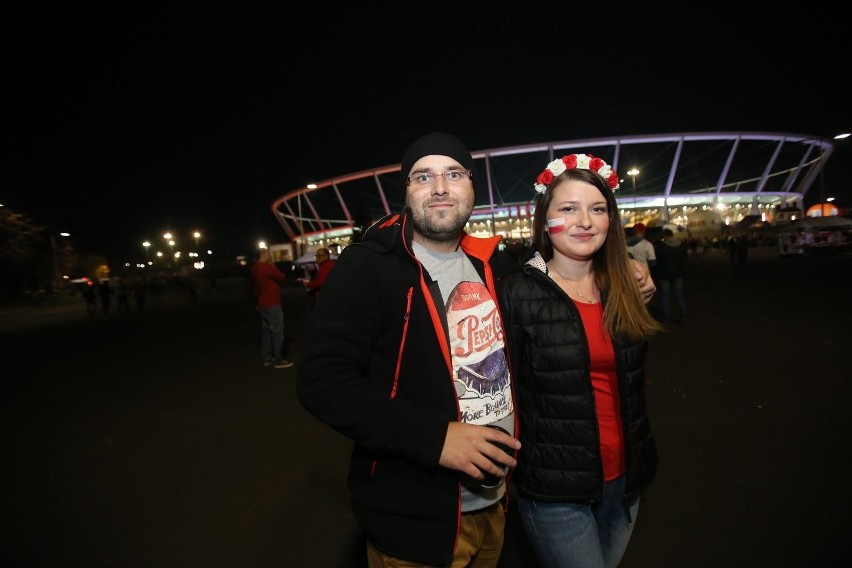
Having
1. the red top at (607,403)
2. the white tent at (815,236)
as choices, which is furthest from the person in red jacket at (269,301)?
the white tent at (815,236)

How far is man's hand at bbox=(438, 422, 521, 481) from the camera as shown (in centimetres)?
139

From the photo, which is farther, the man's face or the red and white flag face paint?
the red and white flag face paint

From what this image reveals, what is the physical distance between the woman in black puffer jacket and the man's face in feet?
1.26

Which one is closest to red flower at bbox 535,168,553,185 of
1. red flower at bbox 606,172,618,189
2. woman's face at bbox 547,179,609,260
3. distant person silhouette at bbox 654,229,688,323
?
woman's face at bbox 547,179,609,260

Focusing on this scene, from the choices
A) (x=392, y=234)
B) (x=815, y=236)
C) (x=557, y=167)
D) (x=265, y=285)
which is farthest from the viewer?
(x=815, y=236)

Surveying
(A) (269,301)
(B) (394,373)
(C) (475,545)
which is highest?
(B) (394,373)

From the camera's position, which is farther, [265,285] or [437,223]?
A: [265,285]

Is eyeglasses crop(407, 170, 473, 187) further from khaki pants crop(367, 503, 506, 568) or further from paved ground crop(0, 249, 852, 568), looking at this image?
paved ground crop(0, 249, 852, 568)

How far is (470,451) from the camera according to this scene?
140 cm

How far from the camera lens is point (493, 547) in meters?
1.81

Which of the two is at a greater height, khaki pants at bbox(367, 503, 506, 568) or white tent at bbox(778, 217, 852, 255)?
white tent at bbox(778, 217, 852, 255)

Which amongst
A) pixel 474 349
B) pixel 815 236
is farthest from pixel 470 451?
pixel 815 236

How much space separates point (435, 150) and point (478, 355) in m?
0.84

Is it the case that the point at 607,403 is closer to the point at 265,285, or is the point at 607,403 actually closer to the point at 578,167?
the point at 578,167
